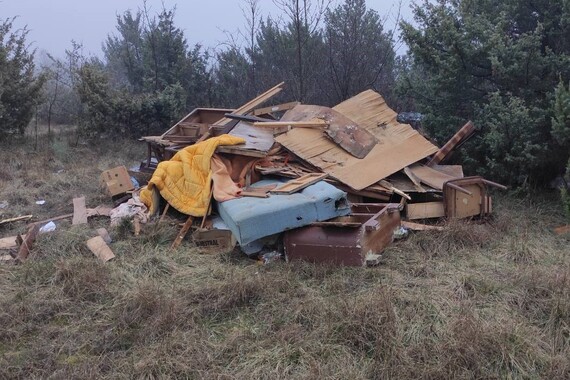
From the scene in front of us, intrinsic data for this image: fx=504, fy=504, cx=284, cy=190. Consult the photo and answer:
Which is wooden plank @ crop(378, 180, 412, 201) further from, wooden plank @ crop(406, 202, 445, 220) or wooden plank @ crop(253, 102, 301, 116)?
wooden plank @ crop(253, 102, 301, 116)

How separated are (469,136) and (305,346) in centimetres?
434

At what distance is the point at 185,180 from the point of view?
5.73 metres

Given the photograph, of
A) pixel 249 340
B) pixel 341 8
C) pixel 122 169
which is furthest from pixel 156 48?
pixel 249 340

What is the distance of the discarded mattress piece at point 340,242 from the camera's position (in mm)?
4449

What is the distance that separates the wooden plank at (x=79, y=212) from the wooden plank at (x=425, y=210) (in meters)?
3.75

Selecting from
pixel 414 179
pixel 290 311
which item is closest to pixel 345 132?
pixel 414 179

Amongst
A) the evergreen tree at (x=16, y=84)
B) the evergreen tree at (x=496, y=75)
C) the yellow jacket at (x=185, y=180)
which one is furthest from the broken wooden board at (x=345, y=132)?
the evergreen tree at (x=16, y=84)

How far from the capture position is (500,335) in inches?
123

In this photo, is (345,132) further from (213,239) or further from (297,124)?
(213,239)

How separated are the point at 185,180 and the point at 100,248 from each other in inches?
48.9

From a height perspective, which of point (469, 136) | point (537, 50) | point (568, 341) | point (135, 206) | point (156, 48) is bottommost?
point (568, 341)

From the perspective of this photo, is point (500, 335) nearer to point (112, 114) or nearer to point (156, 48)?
point (112, 114)

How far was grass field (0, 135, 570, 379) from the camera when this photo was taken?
309 centimetres

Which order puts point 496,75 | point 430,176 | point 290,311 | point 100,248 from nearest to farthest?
point 290,311, point 100,248, point 430,176, point 496,75
